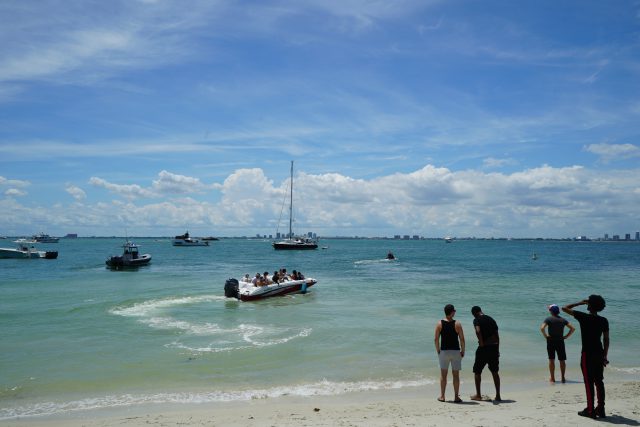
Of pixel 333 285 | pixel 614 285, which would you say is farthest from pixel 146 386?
pixel 614 285

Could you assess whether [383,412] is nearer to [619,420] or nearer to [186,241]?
[619,420]

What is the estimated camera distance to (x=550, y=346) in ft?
35.4

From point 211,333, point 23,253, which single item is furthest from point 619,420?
point 23,253

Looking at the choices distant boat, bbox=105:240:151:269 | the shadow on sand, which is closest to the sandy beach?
the shadow on sand

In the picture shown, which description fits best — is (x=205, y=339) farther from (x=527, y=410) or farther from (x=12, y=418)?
(x=527, y=410)

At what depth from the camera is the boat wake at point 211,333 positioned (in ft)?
48.6

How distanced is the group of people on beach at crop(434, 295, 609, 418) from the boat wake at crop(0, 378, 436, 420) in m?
1.82

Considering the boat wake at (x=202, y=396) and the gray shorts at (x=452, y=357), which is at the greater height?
the gray shorts at (x=452, y=357)

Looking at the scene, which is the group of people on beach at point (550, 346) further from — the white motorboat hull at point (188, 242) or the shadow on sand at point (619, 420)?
the white motorboat hull at point (188, 242)

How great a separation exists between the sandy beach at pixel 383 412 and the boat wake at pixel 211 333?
5.01 m

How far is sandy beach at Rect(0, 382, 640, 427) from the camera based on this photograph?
7781mm

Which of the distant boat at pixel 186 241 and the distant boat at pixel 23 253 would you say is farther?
the distant boat at pixel 186 241

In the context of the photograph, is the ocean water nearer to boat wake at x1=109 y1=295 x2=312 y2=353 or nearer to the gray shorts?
boat wake at x1=109 y1=295 x2=312 y2=353

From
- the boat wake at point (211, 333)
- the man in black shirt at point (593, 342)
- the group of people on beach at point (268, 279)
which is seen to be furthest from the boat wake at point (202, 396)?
the group of people on beach at point (268, 279)
